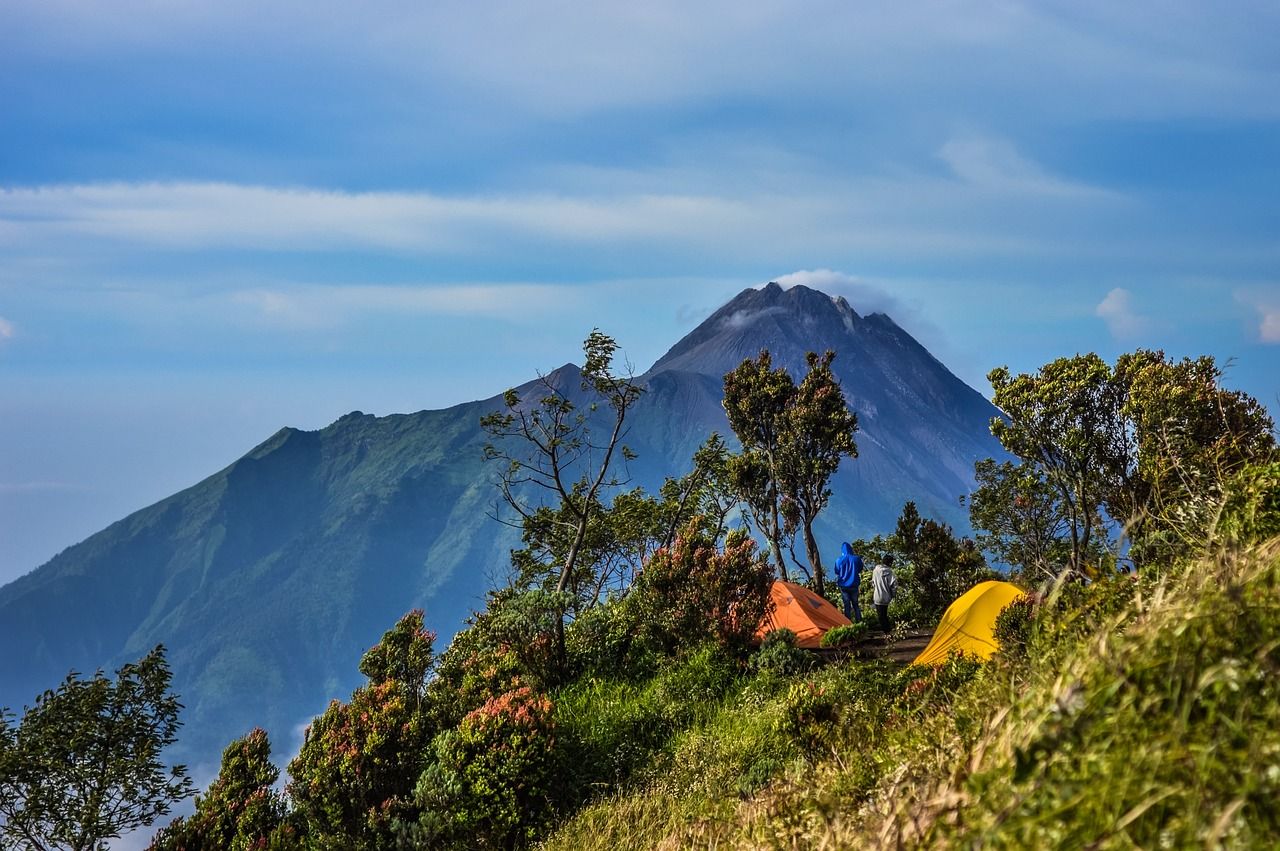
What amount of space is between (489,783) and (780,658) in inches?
191

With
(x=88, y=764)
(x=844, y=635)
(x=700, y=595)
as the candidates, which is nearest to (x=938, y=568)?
(x=844, y=635)

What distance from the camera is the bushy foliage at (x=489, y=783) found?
9547 millimetres

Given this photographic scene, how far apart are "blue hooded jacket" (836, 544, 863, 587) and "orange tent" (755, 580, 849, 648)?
2.40 ft

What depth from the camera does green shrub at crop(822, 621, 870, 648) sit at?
15.9 meters

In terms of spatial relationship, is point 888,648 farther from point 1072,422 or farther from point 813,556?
point 813,556

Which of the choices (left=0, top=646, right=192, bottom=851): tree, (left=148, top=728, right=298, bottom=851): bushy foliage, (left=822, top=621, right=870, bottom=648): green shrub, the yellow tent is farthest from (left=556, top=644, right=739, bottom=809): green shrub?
(left=0, top=646, right=192, bottom=851): tree

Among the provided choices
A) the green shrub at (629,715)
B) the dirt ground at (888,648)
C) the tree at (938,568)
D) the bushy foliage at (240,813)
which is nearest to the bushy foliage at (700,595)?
the green shrub at (629,715)

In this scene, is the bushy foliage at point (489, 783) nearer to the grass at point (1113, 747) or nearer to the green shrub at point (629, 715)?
the green shrub at point (629, 715)

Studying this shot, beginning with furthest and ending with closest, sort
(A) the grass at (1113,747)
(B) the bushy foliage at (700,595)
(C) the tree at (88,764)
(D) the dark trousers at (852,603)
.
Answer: (D) the dark trousers at (852,603) → (B) the bushy foliage at (700,595) → (C) the tree at (88,764) → (A) the grass at (1113,747)

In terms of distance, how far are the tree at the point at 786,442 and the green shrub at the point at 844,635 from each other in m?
5.76

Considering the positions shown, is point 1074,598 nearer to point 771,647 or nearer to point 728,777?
point 728,777

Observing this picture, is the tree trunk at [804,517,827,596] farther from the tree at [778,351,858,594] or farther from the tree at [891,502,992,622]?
the tree at [891,502,992,622]

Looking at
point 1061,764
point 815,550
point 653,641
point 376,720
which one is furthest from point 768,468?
point 1061,764

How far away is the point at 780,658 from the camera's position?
12883 millimetres
